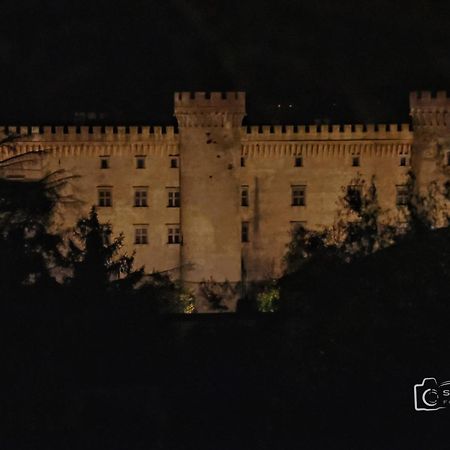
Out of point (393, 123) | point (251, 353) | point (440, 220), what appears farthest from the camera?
point (393, 123)

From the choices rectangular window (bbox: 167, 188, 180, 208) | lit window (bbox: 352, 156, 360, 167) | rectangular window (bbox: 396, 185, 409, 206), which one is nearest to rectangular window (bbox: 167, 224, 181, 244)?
rectangular window (bbox: 167, 188, 180, 208)

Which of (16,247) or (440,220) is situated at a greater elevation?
(440,220)

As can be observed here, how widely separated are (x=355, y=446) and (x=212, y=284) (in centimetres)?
2988

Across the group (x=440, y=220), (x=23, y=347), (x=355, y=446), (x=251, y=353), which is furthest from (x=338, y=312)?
(x=440, y=220)

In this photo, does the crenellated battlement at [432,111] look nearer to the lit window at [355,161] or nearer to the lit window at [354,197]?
the lit window at [355,161]

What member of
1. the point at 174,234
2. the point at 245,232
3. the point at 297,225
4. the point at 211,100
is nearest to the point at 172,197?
the point at 174,234

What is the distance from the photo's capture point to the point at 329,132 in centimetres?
6906

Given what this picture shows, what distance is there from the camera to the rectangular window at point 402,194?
6862cm

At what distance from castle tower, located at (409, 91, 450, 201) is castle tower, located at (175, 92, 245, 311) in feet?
21.0

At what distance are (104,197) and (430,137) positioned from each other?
1202 cm

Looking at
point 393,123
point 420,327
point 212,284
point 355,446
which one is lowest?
point 355,446

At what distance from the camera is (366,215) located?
223ft

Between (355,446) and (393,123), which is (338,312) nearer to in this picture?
(355,446)

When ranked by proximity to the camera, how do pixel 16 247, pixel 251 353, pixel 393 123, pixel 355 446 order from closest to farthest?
pixel 16 247 → pixel 355 446 → pixel 251 353 → pixel 393 123
